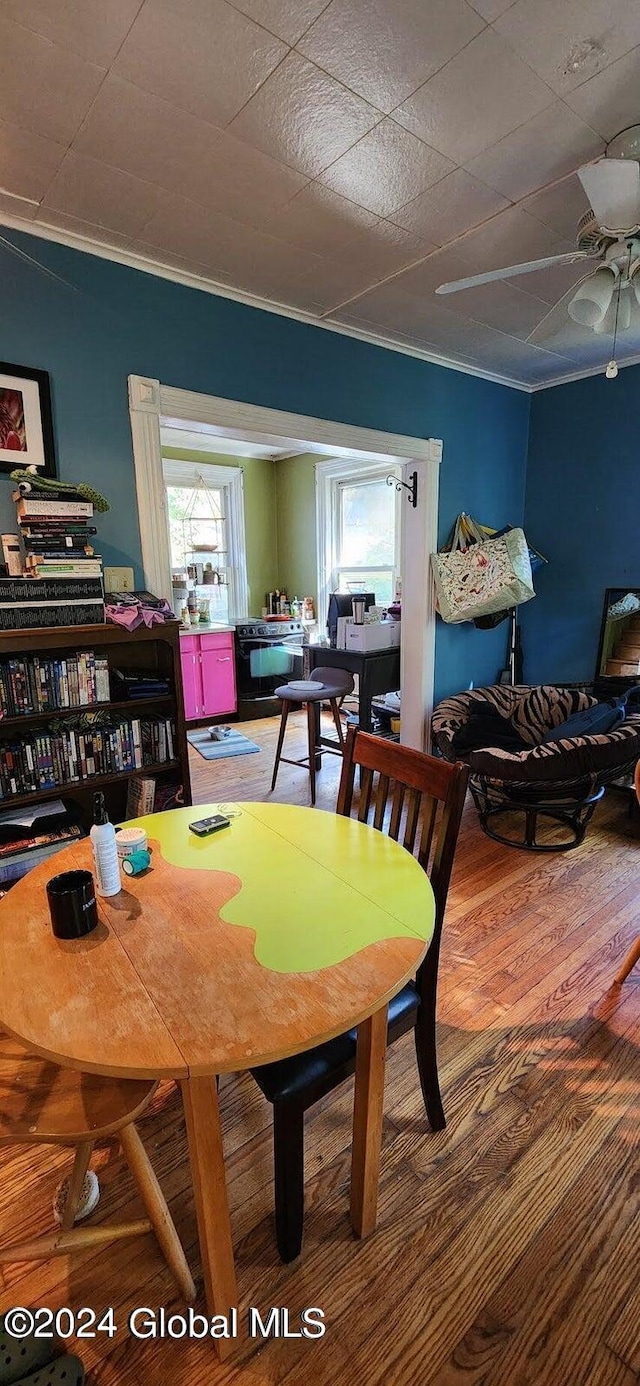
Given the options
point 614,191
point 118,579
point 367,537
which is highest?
point 614,191

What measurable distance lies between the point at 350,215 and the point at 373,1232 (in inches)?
116

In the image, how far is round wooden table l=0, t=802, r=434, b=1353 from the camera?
0.83 metres

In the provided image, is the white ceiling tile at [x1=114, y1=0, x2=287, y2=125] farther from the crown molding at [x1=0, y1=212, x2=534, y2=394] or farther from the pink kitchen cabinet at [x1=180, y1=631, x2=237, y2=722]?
the pink kitchen cabinet at [x1=180, y1=631, x2=237, y2=722]

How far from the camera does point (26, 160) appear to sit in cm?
171

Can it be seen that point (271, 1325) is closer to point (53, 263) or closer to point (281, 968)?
point (281, 968)

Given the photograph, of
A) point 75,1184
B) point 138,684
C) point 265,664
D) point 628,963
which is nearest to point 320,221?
point 138,684

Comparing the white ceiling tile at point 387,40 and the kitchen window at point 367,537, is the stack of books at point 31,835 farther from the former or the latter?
the kitchen window at point 367,537

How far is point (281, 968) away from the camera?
38.2 inches

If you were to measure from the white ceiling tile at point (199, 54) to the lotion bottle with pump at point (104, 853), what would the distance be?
1732 mm

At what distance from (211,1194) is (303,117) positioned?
2.51m

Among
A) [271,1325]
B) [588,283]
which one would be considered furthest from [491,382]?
[271,1325]

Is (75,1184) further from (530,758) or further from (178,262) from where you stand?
(178,262)

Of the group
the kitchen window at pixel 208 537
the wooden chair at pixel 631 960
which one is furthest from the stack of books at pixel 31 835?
the kitchen window at pixel 208 537

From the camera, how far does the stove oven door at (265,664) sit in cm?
546
